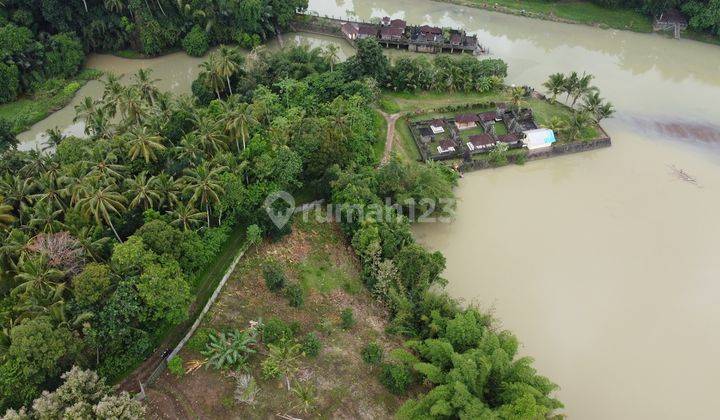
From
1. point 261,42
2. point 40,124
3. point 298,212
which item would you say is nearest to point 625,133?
point 298,212

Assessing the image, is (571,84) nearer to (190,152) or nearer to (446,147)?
(446,147)

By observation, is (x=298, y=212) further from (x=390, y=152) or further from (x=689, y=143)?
(x=689, y=143)

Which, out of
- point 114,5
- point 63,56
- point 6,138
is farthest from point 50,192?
point 114,5

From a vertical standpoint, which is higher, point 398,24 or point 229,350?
point 398,24

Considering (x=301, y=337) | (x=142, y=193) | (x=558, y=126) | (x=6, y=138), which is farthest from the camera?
(x=558, y=126)

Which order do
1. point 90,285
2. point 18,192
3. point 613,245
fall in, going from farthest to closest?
1. point 613,245
2. point 18,192
3. point 90,285

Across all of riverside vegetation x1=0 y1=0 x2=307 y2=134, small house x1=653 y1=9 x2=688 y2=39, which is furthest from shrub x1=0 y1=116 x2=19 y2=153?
small house x1=653 y1=9 x2=688 y2=39

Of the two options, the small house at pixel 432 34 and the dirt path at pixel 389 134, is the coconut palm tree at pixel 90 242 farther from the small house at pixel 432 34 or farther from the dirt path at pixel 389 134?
the small house at pixel 432 34
